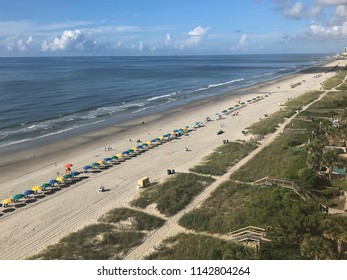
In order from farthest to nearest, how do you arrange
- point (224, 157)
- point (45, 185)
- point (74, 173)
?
point (224, 157), point (74, 173), point (45, 185)

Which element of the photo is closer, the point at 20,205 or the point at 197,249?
the point at 197,249

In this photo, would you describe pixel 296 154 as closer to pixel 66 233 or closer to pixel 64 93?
pixel 66 233

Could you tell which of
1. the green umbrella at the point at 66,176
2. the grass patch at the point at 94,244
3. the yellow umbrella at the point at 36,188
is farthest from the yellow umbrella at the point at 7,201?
the grass patch at the point at 94,244

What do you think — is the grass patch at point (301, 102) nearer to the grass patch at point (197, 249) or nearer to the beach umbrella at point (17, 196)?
the grass patch at point (197, 249)

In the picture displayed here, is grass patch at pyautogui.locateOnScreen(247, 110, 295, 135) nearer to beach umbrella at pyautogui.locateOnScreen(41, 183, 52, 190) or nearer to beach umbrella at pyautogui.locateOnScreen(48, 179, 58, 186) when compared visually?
beach umbrella at pyautogui.locateOnScreen(48, 179, 58, 186)

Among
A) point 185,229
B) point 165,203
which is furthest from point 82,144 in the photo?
point 185,229

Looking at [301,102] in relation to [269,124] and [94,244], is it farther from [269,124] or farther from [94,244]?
[94,244]

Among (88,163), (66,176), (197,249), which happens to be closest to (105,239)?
(197,249)
